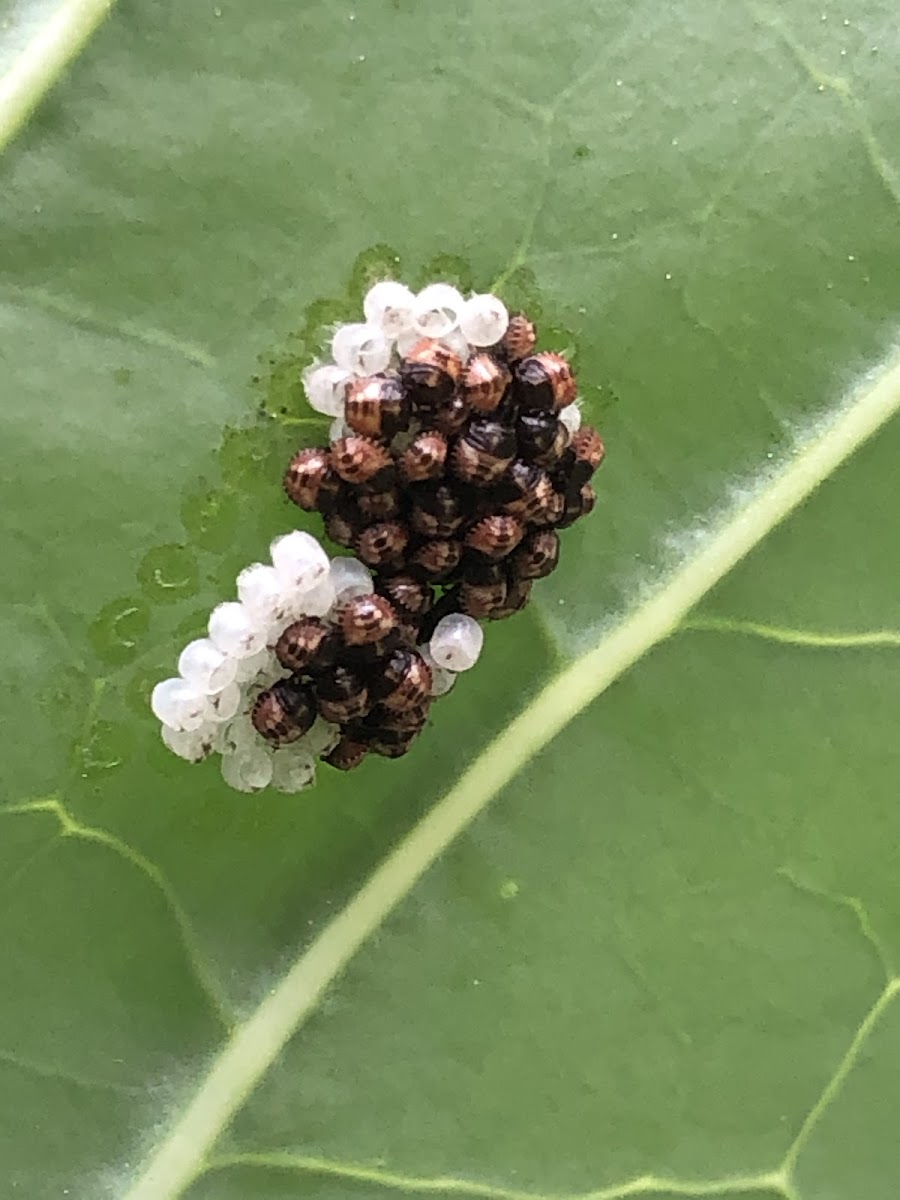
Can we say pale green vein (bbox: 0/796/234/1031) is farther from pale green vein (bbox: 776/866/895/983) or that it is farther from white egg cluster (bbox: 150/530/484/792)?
pale green vein (bbox: 776/866/895/983)

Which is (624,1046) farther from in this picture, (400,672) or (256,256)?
(256,256)

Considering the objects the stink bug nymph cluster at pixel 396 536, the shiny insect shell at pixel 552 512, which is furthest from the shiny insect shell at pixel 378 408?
the shiny insect shell at pixel 552 512

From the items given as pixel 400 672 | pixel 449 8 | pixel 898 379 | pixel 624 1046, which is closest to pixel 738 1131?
pixel 624 1046

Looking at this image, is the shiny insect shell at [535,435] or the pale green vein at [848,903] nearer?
the shiny insect shell at [535,435]

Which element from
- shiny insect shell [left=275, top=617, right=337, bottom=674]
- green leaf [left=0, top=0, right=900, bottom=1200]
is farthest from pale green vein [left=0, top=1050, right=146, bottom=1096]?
shiny insect shell [left=275, top=617, right=337, bottom=674]

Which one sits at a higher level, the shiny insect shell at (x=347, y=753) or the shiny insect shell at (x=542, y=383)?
the shiny insect shell at (x=542, y=383)

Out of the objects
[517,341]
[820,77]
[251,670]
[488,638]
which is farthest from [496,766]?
[820,77]

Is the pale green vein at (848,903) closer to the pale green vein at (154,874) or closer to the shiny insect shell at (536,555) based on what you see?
the shiny insect shell at (536,555)
